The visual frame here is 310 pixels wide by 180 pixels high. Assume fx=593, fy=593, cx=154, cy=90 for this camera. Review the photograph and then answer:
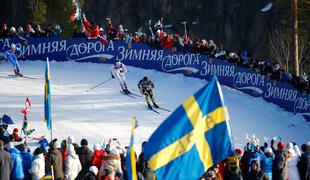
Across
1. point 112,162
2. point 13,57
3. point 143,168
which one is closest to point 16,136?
point 112,162

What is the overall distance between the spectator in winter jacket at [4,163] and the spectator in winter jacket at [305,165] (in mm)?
6903

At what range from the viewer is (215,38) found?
2199 inches

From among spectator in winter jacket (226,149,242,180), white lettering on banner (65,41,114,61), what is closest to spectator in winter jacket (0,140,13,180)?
spectator in winter jacket (226,149,242,180)

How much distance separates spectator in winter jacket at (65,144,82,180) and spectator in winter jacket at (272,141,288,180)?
463 centimetres

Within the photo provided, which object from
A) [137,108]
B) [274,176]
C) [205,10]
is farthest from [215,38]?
[274,176]

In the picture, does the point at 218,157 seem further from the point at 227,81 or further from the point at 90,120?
the point at 227,81

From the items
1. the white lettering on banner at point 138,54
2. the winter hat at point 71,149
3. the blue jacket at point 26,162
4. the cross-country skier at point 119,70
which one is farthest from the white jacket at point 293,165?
the white lettering on banner at point 138,54

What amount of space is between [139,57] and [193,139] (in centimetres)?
2009

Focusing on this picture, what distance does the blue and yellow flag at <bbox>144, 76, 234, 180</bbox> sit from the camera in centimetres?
813

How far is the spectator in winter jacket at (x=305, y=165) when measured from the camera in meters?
14.3

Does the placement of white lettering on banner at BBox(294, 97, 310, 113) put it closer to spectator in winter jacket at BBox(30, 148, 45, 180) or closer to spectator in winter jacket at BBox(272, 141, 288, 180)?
spectator in winter jacket at BBox(272, 141, 288, 180)

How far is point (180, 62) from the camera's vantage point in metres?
27.6

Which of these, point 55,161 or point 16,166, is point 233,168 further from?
point 16,166

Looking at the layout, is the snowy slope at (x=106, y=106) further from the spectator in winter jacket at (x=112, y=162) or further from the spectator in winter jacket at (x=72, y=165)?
the spectator in winter jacket at (x=112, y=162)
